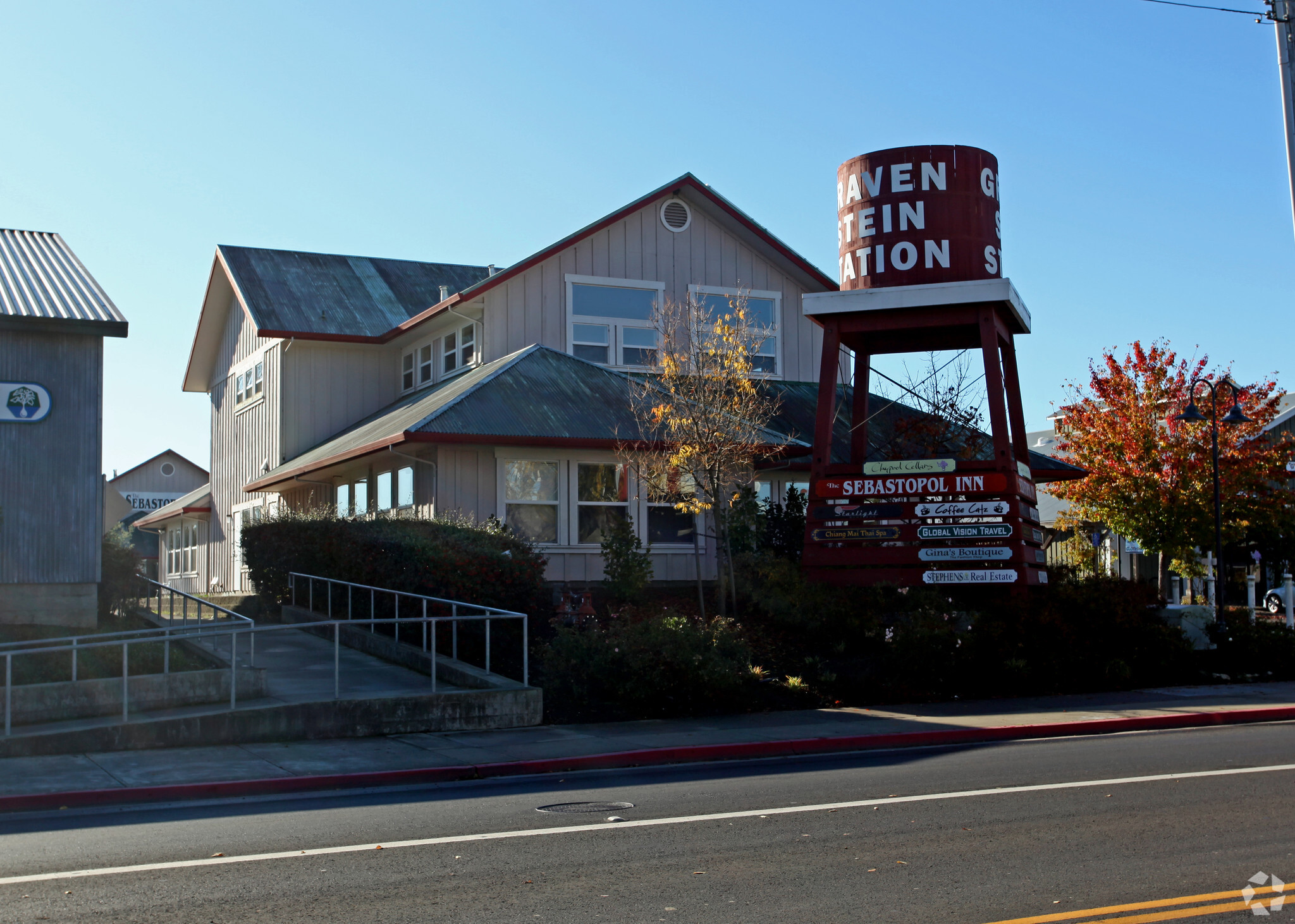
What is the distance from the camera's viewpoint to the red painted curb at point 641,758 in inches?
386

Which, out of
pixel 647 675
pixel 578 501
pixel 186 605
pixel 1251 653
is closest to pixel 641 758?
pixel 647 675

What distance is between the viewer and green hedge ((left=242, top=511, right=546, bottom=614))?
52.8 ft

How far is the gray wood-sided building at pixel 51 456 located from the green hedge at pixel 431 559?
11.3 feet

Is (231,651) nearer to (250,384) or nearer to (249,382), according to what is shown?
(250,384)

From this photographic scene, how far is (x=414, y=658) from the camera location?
15539 millimetres

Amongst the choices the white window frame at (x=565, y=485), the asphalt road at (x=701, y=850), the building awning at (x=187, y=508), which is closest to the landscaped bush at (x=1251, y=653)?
the white window frame at (x=565, y=485)

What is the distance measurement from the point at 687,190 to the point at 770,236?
199 cm

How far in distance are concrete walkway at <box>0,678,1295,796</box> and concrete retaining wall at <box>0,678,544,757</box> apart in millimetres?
173

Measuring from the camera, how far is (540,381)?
22109 mm

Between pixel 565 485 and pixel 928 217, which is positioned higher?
pixel 928 217

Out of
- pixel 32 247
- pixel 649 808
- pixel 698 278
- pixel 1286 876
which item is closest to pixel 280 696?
pixel 649 808

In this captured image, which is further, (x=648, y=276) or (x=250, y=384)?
(x=250, y=384)

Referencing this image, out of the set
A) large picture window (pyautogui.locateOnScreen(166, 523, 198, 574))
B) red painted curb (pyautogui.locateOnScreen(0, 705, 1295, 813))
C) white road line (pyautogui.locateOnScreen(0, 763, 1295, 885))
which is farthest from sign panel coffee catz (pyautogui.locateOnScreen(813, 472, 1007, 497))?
large picture window (pyautogui.locateOnScreen(166, 523, 198, 574))

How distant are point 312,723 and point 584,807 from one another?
4.72m
